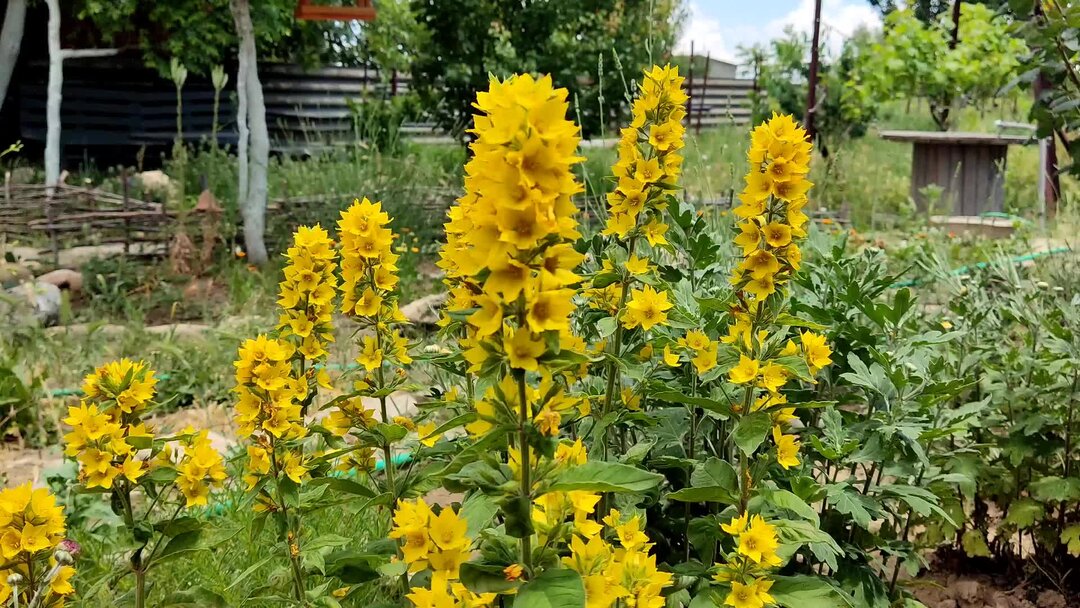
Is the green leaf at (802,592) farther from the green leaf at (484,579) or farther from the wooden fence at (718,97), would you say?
the wooden fence at (718,97)

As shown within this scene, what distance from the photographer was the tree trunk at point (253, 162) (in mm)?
5449

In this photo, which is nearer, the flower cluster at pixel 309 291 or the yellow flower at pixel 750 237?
the yellow flower at pixel 750 237

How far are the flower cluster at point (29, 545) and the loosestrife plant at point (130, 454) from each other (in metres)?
0.07

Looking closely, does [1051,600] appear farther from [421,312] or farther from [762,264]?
[421,312]

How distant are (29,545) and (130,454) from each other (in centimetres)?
18

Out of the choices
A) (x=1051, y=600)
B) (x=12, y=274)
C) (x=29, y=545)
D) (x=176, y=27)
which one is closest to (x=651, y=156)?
(x=29, y=545)

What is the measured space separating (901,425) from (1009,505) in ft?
2.52

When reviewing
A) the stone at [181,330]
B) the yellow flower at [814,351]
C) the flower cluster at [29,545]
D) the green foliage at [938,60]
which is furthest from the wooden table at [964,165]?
the flower cluster at [29,545]

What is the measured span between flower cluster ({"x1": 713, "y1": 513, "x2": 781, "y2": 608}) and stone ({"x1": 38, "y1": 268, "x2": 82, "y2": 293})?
490 centimetres

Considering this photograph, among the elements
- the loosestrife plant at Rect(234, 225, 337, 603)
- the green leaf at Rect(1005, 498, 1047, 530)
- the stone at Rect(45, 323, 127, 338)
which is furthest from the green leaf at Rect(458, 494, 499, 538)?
the stone at Rect(45, 323, 127, 338)

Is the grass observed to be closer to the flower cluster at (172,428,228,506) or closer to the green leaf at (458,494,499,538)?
the flower cluster at (172,428,228,506)

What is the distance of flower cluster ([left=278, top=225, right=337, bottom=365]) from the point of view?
4.76 ft

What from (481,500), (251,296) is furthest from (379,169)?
(481,500)

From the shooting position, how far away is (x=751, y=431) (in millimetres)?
1249
